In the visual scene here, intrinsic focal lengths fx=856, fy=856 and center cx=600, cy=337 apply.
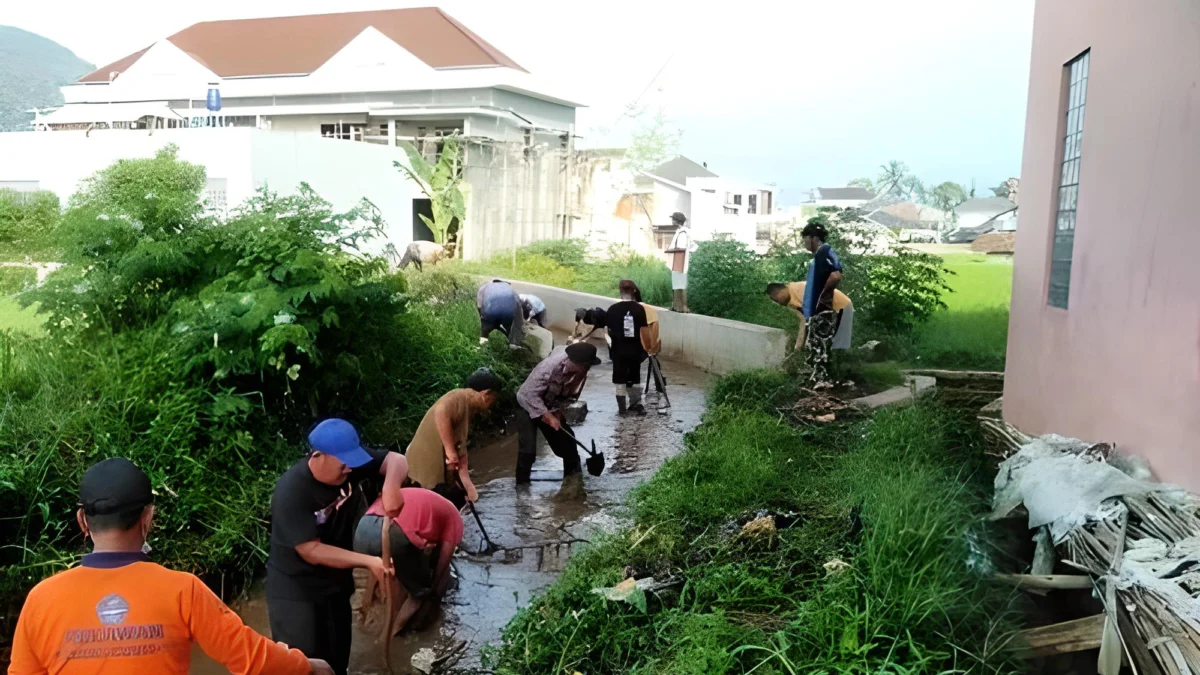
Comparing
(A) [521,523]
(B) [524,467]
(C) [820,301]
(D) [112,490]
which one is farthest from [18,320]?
(C) [820,301]

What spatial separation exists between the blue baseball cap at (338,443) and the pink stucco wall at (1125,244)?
156 inches

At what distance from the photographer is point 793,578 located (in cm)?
445

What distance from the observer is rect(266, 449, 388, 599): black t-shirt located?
3.75 meters

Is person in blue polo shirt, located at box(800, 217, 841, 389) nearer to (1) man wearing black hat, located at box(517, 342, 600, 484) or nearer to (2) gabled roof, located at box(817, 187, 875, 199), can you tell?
(1) man wearing black hat, located at box(517, 342, 600, 484)

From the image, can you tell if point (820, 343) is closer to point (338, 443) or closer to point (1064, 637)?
point (1064, 637)

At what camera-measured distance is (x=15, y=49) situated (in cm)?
7669

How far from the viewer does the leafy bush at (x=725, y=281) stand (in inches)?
534

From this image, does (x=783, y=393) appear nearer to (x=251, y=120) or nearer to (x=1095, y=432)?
(x=1095, y=432)

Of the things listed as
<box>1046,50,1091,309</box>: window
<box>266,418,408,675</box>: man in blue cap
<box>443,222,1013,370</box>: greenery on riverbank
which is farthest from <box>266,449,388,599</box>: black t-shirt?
<box>443,222,1013,370</box>: greenery on riverbank

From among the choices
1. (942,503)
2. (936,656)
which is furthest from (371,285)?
(936,656)

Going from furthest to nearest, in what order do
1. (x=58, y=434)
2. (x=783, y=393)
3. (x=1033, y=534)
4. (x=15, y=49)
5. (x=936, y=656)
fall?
1. (x=15, y=49)
2. (x=783, y=393)
3. (x=58, y=434)
4. (x=1033, y=534)
5. (x=936, y=656)

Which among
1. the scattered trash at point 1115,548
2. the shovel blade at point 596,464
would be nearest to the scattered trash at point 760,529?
the scattered trash at point 1115,548

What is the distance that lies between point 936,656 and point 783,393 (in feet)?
17.8

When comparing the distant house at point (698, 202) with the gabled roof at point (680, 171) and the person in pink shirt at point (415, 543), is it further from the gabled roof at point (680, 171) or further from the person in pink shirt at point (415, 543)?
the person in pink shirt at point (415, 543)
